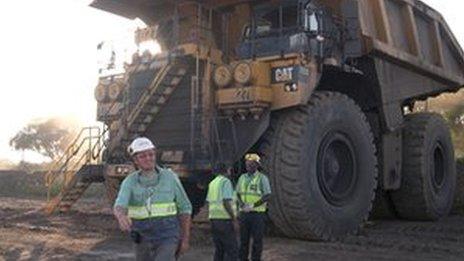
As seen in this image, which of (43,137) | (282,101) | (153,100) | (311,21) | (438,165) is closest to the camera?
(282,101)

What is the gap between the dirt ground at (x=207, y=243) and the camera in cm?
904

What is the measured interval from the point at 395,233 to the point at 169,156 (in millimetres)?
4026

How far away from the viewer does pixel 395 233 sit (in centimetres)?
1183

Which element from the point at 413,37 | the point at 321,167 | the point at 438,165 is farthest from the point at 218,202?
the point at 438,165

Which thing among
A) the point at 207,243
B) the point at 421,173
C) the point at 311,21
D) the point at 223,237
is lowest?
the point at 207,243

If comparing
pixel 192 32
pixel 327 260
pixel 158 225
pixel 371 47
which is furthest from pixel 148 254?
pixel 371 47

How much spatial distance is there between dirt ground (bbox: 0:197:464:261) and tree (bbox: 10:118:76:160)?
5560cm

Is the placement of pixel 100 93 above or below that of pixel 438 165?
above

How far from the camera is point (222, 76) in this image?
10523 mm

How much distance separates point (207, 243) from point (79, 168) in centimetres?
264

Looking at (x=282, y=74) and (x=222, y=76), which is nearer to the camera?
(x=282, y=74)

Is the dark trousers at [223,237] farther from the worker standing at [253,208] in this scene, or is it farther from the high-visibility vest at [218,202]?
the worker standing at [253,208]

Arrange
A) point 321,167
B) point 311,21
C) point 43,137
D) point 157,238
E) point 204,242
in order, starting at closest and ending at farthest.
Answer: point 157,238 → point 204,242 → point 321,167 → point 311,21 → point 43,137

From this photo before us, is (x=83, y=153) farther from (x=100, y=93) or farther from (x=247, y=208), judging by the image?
(x=247, y=208)
